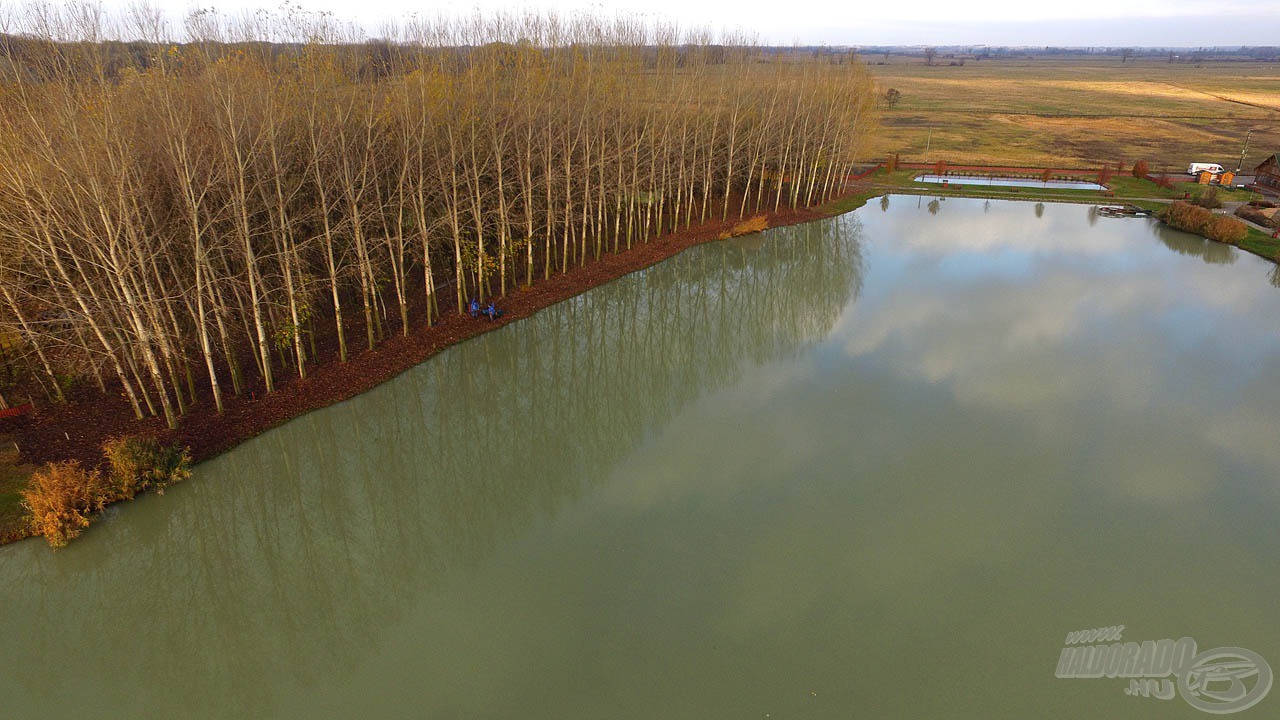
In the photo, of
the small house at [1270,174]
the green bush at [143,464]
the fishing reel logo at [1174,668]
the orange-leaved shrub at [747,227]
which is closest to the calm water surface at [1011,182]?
the small house at [1270,174]

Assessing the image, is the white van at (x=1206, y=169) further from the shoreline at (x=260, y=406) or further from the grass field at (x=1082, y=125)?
the shoreline at (x=260, y=406)

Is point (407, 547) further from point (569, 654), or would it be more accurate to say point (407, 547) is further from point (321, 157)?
point (321, 157)

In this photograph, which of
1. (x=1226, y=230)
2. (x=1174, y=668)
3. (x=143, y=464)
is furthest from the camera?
(x=1226, y=230)

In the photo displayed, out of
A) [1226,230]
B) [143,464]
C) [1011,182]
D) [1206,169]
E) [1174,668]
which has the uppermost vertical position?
[1206,169]

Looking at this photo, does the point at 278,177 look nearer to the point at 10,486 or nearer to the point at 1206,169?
→ the point at 10,486

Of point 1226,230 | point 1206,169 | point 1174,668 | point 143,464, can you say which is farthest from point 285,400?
point 1206,169

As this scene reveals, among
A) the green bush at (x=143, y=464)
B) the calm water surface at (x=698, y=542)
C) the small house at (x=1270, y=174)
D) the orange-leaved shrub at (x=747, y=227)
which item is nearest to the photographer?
the calm water surface at (x=698, y=542)

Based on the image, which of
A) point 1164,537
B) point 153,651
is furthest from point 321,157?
point 1164,537
